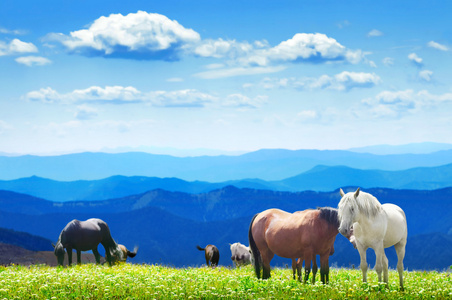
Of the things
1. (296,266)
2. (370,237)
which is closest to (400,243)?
(370,237)

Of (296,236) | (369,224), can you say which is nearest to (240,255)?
(296,236)

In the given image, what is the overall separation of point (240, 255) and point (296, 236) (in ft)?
42.7

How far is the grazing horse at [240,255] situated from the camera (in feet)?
99.3

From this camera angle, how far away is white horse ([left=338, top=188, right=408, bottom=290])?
15.9m

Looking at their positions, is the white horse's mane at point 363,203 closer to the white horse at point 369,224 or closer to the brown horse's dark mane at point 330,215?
the white horse at point 369,224

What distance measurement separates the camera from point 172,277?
739 inches

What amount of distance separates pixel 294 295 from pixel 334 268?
10.1 meters

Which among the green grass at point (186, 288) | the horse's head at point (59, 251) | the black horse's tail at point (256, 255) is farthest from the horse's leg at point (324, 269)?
the horse's head at point (59, 251)

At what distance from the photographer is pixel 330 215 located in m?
17.4

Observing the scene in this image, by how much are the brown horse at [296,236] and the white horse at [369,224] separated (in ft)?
2.73

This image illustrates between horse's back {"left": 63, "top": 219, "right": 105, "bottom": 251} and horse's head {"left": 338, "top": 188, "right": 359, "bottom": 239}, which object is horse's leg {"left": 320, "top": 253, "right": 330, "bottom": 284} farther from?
horse's back {"left": 63, "top": 219, "right": 105, "bottom": 251}

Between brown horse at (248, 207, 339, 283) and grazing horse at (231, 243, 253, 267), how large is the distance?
35.6 feet

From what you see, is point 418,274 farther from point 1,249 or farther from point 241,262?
point 1,249

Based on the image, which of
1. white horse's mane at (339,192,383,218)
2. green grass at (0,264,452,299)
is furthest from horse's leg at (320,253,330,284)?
white horse's mane at (339,192,383,218)
